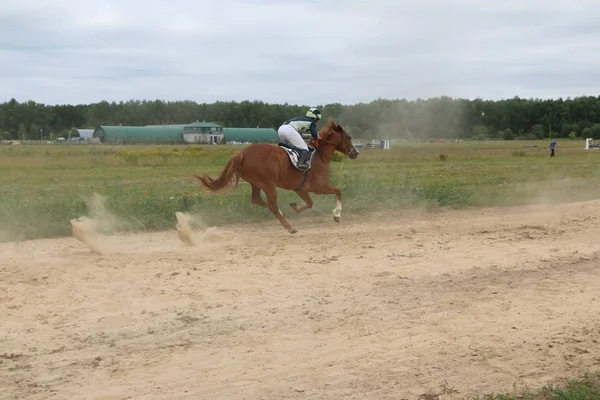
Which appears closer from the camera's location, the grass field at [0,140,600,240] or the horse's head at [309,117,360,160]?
the grass field at [0,140,600,240]

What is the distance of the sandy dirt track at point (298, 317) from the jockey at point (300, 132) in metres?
2.57

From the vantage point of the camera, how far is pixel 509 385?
621 centimetres

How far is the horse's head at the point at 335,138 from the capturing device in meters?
15.8

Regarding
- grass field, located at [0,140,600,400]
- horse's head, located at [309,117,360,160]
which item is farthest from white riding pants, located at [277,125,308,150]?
grass field, located at [0,140,600,400]

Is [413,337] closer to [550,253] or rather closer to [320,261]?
[320,261]

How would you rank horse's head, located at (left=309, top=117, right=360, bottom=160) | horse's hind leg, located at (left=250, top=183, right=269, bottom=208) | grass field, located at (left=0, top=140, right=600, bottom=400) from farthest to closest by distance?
1. horse's head, located at (left=309, top=117, right=360, bottom=160)
2. horse's hind leg, located at (left=250, top=183, right=269, bottom=208)
3. grass field, located at (left=0, top=140, right=600, bottom=400)

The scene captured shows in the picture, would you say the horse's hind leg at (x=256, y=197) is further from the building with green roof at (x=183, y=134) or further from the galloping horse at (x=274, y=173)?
the building with green roof at (x=183, y=134)

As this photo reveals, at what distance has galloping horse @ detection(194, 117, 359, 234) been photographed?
14.3 metres

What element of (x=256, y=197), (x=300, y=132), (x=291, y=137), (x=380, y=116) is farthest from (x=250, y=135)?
(x=256, y=197)

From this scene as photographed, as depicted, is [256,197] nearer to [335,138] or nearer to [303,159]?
[303,159]

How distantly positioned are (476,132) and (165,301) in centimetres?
3004

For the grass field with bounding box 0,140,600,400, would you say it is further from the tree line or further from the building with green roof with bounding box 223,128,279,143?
the building with green roof with bounding box 223,128,279,143

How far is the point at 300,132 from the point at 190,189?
30.9 ft

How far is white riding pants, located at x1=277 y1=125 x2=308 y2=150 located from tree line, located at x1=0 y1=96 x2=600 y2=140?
7777mm
